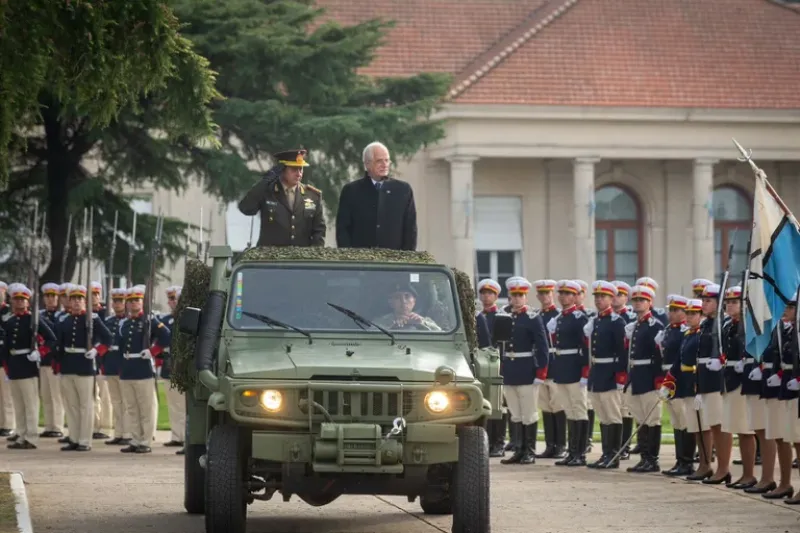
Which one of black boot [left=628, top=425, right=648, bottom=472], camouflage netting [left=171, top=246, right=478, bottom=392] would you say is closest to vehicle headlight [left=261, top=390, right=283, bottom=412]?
camouflage netting [left=171, top=246, right=478, bottom=392]

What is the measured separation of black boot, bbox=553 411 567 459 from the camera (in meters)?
21.4

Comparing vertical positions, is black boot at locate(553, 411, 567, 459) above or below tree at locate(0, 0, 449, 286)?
below

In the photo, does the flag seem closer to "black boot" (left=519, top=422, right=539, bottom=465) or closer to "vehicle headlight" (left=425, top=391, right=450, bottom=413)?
"vehicle headlight" (left=425, top=391, right=450, bottom=413)

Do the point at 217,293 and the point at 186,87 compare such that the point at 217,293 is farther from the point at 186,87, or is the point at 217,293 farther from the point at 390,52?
the point at 390,52

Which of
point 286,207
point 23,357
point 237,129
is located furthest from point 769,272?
point 237,129

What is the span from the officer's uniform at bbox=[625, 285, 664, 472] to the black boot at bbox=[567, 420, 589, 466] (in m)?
0.69

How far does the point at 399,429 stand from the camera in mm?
12109

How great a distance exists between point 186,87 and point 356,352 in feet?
23.2

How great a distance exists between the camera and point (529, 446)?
21.0 meters

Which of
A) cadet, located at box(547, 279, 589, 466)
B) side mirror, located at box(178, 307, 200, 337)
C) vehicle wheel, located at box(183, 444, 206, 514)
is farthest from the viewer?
cadet, located at box(547, 279, 589, 466)

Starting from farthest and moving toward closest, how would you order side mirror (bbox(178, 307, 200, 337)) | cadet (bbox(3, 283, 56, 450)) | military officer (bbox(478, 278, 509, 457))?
cadet (bbox(3, 283, 56, 450)) → military officer (bbox(478, 278, 509, 457)) → side mirror (bbox(178, 307, 200, 337))

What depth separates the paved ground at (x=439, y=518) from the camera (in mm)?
14164

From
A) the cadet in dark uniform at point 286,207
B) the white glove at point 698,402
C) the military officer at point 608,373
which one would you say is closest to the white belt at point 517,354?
the military officer at point 608,373

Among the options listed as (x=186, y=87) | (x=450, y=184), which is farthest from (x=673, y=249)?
(x=186, y=87)
